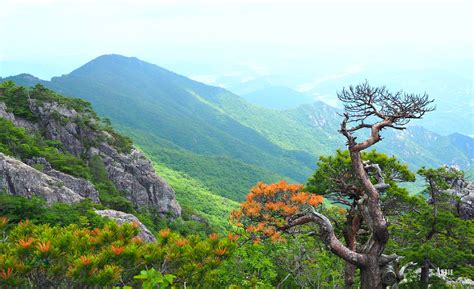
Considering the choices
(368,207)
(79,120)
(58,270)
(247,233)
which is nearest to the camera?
(58,270)

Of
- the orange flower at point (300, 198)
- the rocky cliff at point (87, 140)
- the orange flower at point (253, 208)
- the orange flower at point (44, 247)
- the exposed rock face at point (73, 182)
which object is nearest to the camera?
the orange flower at point (44, 247)

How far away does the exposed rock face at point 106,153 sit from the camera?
49344mm

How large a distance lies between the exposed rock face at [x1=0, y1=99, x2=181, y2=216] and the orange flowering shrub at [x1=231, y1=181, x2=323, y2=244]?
3653 cm

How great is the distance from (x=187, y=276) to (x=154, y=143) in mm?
138108

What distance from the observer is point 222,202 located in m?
86.2

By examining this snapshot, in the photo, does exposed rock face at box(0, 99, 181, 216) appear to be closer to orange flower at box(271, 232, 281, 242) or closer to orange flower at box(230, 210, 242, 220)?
orange flower at box(230, 210, 242, 220)

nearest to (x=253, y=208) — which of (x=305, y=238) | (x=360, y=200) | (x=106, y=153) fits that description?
(x=360, y=200)

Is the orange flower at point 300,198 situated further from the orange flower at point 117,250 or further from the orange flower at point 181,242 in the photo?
the orange flower at point 117,250

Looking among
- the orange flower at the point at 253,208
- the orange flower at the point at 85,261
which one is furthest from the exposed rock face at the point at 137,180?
the orange flower at the point at 85,261

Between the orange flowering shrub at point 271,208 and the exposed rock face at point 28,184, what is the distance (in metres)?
20.5

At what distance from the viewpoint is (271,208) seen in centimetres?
1552

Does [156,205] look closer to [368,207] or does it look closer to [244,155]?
[368,207]

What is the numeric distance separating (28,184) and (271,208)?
22.8m

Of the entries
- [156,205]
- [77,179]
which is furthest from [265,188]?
[156,205]
